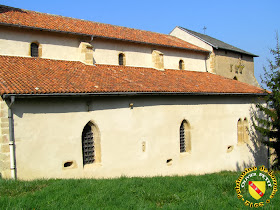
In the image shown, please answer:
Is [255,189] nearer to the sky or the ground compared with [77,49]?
nearer to the ground

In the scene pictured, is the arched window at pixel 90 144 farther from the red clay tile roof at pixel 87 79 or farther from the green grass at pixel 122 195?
the green grass at pixel 122 195

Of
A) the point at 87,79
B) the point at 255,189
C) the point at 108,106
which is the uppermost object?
the point at 87,79

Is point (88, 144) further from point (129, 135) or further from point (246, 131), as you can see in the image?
point (246, 131)

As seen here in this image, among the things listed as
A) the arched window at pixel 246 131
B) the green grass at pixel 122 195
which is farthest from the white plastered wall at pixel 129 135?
the green grass at pixel 122 195

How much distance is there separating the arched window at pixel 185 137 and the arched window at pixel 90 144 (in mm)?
5364

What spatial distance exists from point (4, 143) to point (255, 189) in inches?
301

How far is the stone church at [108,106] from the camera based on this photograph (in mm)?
9805

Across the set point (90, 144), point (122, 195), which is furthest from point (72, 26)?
point (122, 195)

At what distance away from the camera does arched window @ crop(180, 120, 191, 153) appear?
49.5ft

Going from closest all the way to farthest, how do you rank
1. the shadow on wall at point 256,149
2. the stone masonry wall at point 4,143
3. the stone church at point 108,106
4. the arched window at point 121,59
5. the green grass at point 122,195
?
the green grass at point 122,195
the stone masonry wall at point 4,143
the stone church at point 108,106
the arched window at point 121,59
the shadow on wall at point 256,149

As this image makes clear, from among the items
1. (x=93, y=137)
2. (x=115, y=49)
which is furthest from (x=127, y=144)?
(x=115, y=49)

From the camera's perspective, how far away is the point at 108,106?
38.7ft

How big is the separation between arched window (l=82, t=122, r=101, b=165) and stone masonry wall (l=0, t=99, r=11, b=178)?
9.65 feet

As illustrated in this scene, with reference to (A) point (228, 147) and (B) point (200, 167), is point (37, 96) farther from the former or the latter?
(A) point (228, 147)
